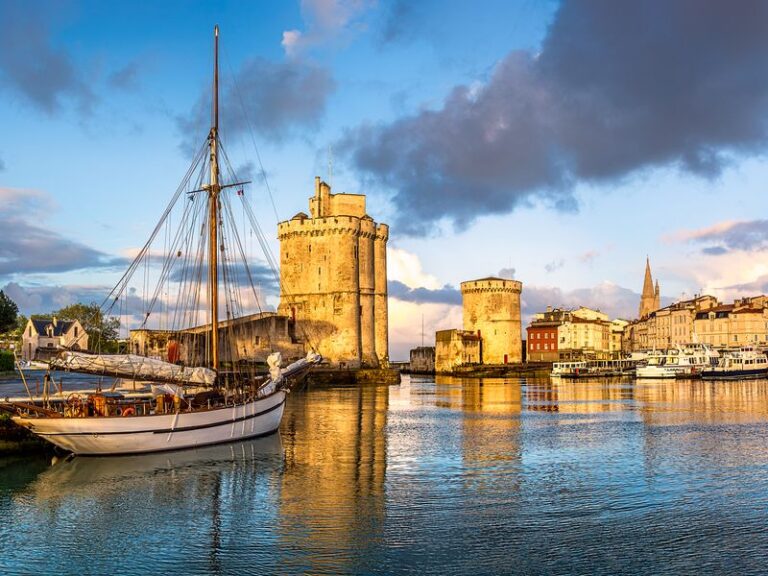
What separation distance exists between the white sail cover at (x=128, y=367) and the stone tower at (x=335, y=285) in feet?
125

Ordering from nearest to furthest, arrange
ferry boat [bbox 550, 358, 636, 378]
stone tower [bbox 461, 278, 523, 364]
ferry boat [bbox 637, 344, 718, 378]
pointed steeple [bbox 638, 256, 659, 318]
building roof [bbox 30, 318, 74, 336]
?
1. ferry boat [bbox 637, 344, 718, 378]
2. building roof [bbox 30, 318, 74, 336]
3. ferry boat [bbox 550, 358, 636, 378]
4. stone tower [bbox 461, 278, 523, 364]
5. pointed steeple [bbox 638, 256, 659, 318]

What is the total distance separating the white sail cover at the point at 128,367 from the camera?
73.5 feet

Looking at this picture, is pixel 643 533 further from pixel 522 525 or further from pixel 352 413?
pixel 352 413

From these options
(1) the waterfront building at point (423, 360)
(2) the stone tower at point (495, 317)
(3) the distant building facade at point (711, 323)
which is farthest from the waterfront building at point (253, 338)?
(3) the distant building facade at point (711, 323)

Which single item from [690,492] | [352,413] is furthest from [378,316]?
[690,492]

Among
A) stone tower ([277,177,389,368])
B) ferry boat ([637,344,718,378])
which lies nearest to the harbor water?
stone tower ([277,177,389,368])

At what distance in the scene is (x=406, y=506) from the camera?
15078 millimetres

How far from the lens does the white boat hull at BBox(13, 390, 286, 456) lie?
2012cm

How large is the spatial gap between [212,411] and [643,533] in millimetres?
13328

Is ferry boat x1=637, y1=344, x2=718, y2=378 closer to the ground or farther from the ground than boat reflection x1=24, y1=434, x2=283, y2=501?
farther from the ground

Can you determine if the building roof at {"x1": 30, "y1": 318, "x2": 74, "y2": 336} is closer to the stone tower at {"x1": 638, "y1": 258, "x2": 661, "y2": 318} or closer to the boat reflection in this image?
the boat reflection

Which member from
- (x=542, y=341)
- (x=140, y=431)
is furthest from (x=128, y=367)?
(x=542, y=341)

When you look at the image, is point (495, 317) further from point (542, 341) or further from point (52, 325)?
point (52, 325)

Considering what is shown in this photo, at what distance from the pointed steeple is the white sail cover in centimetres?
13561
